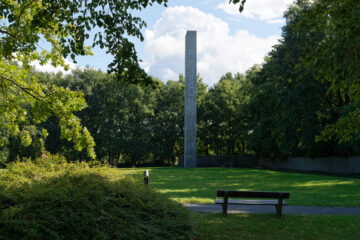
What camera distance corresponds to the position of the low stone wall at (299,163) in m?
27.3

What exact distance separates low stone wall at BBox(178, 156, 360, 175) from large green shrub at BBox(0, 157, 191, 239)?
2399cm

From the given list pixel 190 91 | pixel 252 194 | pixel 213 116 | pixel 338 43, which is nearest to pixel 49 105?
pixel 252 194

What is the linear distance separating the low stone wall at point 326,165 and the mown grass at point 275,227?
19402 mm

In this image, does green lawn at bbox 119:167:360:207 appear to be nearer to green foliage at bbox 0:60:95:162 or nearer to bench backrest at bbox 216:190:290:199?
green foliage at bbox 0:60:95:162

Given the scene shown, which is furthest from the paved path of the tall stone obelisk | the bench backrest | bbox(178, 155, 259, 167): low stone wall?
bbox(178, 155, 259, 167): low stone wall

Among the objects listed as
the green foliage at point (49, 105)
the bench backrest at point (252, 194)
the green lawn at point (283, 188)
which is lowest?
the green lawn at point (283, 188)

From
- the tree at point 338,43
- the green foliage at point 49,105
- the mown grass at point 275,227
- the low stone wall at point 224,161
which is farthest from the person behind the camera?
the low stone wall at point 224,161

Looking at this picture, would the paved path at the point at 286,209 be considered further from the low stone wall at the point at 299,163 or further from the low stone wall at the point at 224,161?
the low stone wall at the point at 224,161

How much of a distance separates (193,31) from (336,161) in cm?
1983

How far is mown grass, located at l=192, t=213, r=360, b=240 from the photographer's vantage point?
282 inches

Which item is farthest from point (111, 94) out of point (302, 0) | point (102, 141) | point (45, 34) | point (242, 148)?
point (45, 34)

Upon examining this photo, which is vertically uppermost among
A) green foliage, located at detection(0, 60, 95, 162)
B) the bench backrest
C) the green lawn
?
green foliage, located at detection(0, 60, 95, 162)

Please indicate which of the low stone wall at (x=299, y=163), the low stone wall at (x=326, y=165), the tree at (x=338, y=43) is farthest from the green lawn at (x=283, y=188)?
the low stone wall at (x=299, y=163)

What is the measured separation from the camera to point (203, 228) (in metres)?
7.57
